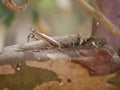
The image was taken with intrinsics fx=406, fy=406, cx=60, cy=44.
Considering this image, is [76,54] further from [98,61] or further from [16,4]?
[16,4]

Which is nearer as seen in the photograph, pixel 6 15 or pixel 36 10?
pixel 6 15

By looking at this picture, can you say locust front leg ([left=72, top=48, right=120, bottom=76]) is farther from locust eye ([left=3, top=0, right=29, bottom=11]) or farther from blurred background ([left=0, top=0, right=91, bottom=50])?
blurred background ([left=0, top=0, right=91, bottom=50])

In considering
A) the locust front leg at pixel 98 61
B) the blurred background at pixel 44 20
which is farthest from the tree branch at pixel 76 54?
the blurred background at pixel 44 20

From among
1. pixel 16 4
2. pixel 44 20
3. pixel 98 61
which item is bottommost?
pixel 98 61

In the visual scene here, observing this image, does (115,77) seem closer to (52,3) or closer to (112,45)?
(112,45)

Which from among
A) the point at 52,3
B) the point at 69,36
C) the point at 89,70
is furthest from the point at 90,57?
the point at 52,3

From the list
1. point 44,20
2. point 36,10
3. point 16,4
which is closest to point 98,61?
point 16,4
